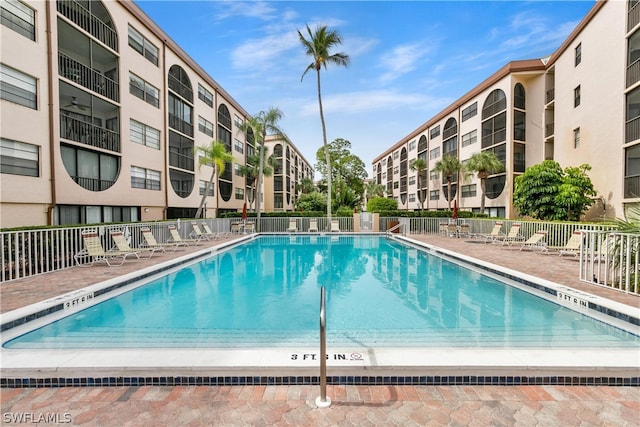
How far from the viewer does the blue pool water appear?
4270 millimetres

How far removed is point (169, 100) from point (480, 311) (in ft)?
67.9

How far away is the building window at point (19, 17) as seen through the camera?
31.1 feet

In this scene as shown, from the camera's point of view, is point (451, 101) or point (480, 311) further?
point (451, 101)

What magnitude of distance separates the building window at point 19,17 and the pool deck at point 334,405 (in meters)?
12.6

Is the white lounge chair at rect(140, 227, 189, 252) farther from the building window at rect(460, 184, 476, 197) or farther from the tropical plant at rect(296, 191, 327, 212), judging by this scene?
the building window at rect(460, 184, 476, 197)

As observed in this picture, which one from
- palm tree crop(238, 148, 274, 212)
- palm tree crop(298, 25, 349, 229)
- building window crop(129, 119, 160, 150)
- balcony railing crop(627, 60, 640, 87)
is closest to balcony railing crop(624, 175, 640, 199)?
balcony railing crop(627, 60, 640, 87)

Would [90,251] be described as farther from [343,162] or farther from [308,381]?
[343,162]

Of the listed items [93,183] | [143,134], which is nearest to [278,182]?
[143,134]

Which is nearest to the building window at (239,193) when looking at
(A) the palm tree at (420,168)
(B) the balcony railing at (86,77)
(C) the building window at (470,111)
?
(B) the balcony railing at (86,77)

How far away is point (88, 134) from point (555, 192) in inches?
871

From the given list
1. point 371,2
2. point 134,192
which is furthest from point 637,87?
point 134,192

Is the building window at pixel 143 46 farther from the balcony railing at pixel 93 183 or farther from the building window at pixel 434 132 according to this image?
the building window at pixel 434 132

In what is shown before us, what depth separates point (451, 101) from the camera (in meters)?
31.6

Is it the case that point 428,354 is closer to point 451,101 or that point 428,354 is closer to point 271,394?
point 271,394
